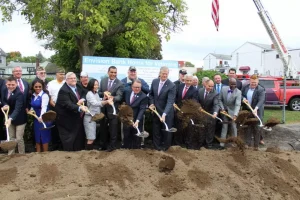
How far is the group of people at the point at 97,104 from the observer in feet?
18.3

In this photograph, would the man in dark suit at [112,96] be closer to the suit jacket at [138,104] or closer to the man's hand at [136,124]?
the suit jacket at [138,104]

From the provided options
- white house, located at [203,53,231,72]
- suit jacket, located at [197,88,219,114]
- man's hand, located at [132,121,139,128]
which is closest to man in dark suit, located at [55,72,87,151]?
man's hand, located at [132,121,139,128]

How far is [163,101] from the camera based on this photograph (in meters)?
6.21

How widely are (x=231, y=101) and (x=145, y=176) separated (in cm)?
312

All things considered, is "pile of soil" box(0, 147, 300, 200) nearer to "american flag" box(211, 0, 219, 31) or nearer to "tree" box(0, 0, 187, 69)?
"american flag" box(211, 0, 219, 31)

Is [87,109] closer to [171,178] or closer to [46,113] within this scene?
[46,113]

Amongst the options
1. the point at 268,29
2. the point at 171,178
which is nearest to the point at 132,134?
the point at 171,178

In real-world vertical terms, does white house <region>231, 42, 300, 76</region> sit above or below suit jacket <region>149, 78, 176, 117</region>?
above

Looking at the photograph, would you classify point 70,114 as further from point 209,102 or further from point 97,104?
point 209,102

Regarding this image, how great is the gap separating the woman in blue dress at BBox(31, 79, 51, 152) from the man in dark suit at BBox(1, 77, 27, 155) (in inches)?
8.4

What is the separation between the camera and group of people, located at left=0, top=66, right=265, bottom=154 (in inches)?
220

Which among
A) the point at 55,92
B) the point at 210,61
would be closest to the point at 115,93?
the point at 55,92

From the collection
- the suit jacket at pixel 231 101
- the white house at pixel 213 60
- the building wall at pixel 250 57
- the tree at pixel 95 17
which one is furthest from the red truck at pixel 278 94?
the white house at pixel 213 60

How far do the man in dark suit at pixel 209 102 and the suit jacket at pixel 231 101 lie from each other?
0.63ft
